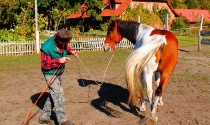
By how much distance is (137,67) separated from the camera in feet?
16.7

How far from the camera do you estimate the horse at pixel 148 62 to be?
5062 mm

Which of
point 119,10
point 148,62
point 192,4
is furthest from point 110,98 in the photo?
point 192,4

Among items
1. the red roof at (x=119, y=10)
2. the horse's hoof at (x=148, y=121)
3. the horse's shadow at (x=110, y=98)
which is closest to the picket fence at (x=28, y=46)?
the horse's shadow at (x=110, y=98)

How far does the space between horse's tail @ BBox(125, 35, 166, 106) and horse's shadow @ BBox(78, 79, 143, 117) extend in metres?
1.06

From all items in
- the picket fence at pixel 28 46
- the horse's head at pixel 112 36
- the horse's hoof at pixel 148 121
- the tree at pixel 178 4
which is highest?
the tree at pixel 178 4

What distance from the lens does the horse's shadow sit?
627 cm

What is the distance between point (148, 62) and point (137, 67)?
28 centimetres

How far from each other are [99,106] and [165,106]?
1.52m

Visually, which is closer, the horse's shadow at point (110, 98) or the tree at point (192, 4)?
the horse's shadow at point (110, 98)

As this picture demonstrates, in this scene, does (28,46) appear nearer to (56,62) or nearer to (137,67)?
(56,62)

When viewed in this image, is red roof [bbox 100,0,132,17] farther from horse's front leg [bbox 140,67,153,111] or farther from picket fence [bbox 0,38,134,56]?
horse's front leg [bbox 140,67,153,111]

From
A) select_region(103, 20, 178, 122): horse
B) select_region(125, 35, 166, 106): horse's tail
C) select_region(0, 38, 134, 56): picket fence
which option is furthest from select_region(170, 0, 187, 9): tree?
select_region(125, 35, 166, 106): horse's tail

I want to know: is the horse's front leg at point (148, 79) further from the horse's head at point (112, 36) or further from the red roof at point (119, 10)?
the red roof at point (119, 10)

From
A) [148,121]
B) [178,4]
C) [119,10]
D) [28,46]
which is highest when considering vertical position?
[178,4]
